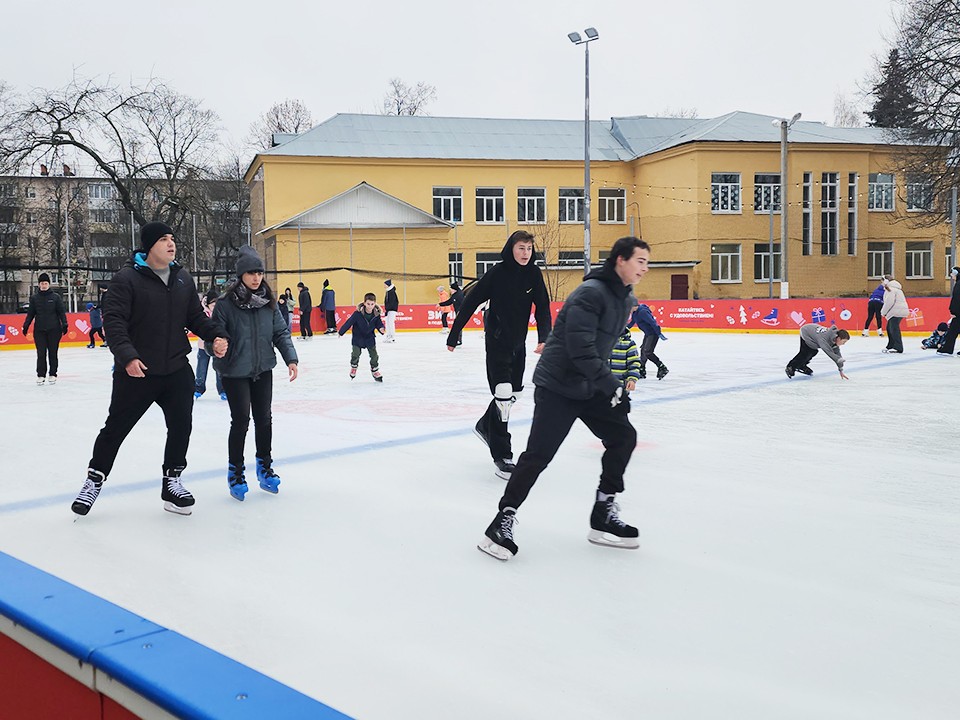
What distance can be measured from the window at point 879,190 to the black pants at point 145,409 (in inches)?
1655

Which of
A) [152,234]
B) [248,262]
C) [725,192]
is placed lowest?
[248,262]

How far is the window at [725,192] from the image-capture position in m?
39.7

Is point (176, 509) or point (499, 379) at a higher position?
point (499, 379)

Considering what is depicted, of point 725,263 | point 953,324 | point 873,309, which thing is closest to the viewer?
point 953,324

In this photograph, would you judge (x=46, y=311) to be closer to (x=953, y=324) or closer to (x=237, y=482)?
(x=237, y=482)

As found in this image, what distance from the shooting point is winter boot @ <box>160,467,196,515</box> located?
16.0 feet

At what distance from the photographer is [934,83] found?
25906 millimetres

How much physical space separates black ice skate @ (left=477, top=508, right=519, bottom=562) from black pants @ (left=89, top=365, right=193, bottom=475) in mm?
1859

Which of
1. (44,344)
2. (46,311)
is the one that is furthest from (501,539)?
(44,344)

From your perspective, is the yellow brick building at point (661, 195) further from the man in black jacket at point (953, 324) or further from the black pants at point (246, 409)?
the black pants at point (246, 409)

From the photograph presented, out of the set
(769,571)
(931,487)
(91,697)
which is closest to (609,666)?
(769,571)

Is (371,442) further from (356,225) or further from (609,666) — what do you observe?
(356,225)

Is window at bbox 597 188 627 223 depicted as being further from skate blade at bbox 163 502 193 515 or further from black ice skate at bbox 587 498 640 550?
black ice skate at bbox 587 498 640 550

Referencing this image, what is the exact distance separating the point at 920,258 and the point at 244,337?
42711mm
